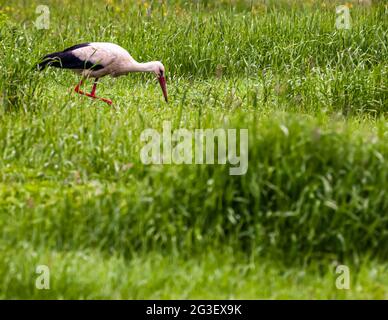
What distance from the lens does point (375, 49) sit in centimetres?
1065

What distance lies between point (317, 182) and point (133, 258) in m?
1.26

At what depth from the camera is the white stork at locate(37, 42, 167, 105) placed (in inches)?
362

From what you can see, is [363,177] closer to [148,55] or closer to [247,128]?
[247,128]
